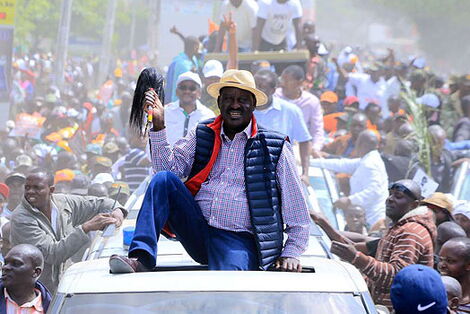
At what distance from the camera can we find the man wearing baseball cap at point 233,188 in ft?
17.7

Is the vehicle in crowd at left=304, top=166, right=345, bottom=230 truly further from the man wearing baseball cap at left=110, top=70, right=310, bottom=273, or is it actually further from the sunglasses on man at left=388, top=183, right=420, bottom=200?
the man wearing baseball cap at left=110, top=70, right=310, bottom=273

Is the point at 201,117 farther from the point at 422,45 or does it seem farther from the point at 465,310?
the point at 422,45

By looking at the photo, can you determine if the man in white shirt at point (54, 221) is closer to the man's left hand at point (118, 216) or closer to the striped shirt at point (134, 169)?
the man's left hand at point (118, 216)

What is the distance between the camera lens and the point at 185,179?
5703 millimetres

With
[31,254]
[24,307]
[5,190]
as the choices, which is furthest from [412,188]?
[5,190]

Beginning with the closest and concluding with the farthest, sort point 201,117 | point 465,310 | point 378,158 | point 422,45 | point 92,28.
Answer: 1. point 465,310
2. point 201,117
3. point 378,158
4. point 92,28
5. point 422,45

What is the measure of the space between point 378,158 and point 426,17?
200 ft

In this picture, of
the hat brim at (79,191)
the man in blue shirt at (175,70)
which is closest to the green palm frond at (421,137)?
the man in blue shirt at (175,70)

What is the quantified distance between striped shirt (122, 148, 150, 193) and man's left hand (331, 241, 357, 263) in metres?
5.25

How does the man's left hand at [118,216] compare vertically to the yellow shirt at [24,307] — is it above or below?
→ above

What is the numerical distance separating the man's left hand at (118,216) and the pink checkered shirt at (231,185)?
160 centimetres

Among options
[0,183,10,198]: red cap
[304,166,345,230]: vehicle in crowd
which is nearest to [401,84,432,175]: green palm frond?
[304,166,345,230]: vehicle in crowd

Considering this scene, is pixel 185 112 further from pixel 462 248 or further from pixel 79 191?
pixel 462 248

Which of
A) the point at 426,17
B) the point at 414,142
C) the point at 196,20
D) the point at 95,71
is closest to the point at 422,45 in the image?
the point at 426,17
